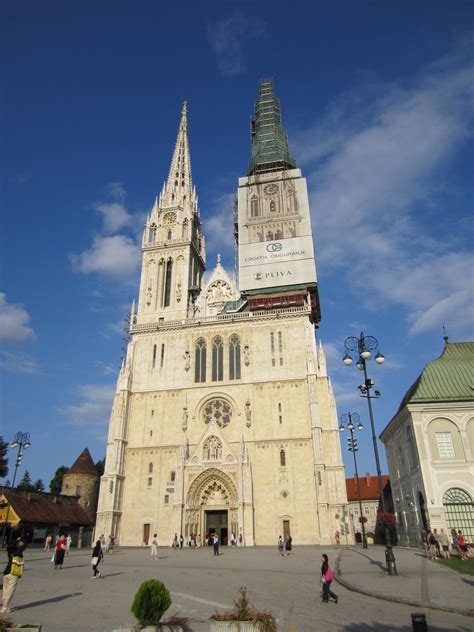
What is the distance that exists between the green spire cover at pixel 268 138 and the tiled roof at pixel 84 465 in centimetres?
3879

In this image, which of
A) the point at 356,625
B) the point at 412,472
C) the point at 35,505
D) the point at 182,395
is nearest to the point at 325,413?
the point at 412,472

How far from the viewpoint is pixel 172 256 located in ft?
160

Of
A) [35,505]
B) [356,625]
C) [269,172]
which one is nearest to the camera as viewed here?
[356,625]

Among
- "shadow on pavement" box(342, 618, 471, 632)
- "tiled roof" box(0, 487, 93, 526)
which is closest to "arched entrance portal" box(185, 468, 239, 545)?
"tiled roof" box(0, 487, 93, 526)

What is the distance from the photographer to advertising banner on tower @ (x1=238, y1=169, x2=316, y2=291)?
1780 inches

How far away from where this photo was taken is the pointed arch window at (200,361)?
4134 cm

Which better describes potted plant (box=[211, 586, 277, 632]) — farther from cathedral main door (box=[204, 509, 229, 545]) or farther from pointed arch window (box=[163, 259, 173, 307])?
pointed arch window (box=[163, 259, 173, 307])

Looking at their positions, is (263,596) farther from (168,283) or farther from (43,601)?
(168,283)

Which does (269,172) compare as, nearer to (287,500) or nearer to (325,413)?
(325,413)

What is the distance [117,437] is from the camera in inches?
1523

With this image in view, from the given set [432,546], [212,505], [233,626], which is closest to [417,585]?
[233,626]

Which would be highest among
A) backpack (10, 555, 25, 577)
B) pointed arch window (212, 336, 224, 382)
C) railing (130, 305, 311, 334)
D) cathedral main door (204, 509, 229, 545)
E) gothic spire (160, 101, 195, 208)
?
gothic spire (160, 101, 195, 208)

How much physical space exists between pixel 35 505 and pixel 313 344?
2607 centimetres

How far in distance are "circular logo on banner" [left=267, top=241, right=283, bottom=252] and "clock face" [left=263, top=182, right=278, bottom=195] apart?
24.9 ft
